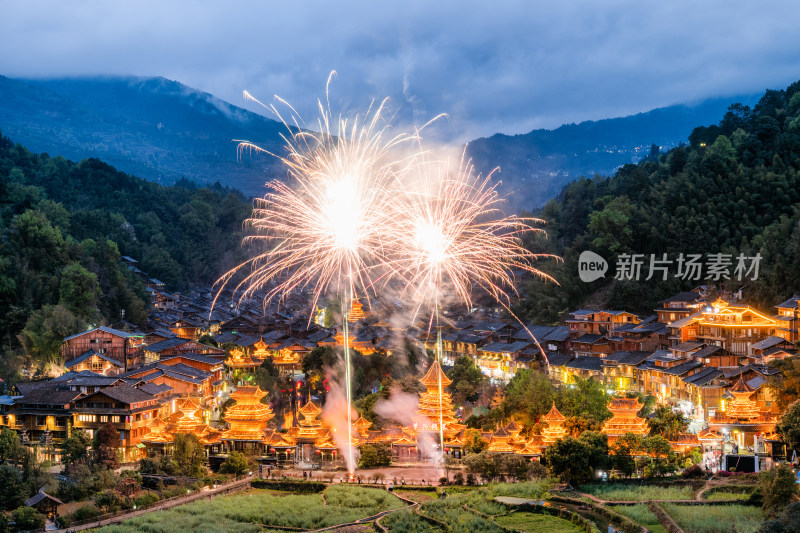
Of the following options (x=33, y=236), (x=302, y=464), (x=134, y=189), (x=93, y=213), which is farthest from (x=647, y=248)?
(x=134, y=189)

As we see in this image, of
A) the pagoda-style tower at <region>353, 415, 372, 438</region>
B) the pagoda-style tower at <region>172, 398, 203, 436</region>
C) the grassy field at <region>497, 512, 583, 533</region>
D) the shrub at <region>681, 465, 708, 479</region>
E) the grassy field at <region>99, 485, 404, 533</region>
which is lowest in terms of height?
the grassy field at <region>497, 512, 583, 533</region>

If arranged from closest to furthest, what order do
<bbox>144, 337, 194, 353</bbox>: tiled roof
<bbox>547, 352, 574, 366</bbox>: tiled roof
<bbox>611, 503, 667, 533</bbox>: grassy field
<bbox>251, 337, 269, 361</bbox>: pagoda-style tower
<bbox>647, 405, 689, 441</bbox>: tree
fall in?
<bbox>611, 503, 667, 533</bbox>: grassy field → <bbox>647, 405, 689, 441</bbox>: tree → <bbox>547, 352, 574, 366</bbox>: tiled roof → <bbox>144, 337, 194, 353</bbox>: tiled roof → <bbox>251, 337, 269, 361</bbox>: pagoda-style tower

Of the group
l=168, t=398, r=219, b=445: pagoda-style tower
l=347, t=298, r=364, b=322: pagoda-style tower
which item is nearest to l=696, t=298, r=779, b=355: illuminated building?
l=168, t=398, r=219, b=445: pagoda-style tower

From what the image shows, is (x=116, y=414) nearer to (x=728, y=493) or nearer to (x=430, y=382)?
(x=430, y=382)

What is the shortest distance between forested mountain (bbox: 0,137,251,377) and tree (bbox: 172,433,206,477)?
47.6 feet

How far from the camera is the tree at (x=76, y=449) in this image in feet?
79.0

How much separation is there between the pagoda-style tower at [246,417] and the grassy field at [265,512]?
343 cm

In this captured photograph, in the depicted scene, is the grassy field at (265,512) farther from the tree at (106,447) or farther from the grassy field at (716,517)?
the grassy field at (716,517)

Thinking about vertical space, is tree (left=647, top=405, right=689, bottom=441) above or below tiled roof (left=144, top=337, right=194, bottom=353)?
below

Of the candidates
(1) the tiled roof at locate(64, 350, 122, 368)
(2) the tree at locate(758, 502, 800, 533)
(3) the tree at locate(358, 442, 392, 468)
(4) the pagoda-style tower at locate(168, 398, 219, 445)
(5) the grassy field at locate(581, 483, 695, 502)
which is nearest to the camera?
(2) the tree at locate(758, 502, 800, 533)

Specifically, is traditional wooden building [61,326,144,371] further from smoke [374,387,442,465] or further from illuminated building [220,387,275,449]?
smoke [374,387,442,465]

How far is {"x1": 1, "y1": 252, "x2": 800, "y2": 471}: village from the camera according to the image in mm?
23719

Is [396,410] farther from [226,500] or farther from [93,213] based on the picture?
[93,213]

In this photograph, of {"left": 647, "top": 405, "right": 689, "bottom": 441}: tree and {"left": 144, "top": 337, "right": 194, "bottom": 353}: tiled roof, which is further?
{"left": 144, "top": 337, "right": 194, "bottom": 353}: tiled roof
